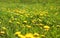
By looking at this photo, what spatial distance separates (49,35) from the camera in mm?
3594

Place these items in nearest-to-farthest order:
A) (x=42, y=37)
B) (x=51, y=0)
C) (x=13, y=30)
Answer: (x=42, y=37), (x=13, y=30), (x=51, y=0)

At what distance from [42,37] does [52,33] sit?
375 mm

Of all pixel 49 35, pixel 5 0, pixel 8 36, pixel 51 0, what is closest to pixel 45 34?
pixel 49 35

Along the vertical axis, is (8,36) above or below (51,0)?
above

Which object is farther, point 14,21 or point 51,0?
point 51,0

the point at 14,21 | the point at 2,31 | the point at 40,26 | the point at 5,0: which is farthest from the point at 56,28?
the point at 5,0

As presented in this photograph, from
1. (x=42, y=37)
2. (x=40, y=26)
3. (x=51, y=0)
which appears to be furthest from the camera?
(x=51, y=0)

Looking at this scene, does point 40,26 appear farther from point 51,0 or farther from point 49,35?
point 51,0

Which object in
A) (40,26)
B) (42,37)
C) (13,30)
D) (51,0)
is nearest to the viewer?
(42,37)

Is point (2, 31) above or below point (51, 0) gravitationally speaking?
above

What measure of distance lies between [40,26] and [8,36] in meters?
0.88

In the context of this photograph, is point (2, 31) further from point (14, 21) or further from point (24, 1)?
point (24, 1)

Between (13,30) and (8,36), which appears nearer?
(8,36)

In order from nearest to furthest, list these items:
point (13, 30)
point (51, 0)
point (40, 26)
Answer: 1. point (13, 30)
2. point (40, 26)
3. point (51, 0)
